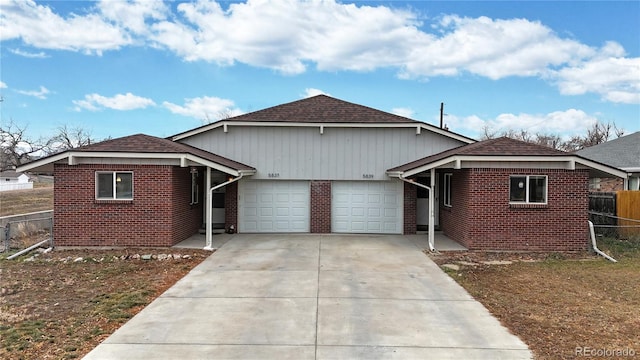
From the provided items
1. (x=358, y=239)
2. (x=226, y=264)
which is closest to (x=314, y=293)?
(x=226, y=264)

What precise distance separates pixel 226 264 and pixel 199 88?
25.3m

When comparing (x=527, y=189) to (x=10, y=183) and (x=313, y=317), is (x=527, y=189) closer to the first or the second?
(x=313, y=317)

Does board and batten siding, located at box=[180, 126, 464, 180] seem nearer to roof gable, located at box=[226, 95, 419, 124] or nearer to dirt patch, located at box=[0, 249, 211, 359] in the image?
roof gable, located at box=[226, 95, 419, 124]

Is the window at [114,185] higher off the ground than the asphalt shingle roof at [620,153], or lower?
lower

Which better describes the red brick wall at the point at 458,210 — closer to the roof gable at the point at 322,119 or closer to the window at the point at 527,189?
the window at the point at 527,189

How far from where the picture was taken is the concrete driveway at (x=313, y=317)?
523 cm

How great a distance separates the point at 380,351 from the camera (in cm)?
521

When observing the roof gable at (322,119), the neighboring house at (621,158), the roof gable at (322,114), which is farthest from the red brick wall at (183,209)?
the neighboring house at (621,158)

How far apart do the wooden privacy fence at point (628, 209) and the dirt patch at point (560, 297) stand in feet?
7.90

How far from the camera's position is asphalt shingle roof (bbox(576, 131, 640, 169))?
18.4 m

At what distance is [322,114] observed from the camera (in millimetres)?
16234

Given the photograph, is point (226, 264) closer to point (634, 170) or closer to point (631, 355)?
point (631, 355)

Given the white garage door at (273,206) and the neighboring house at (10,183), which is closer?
the white garage door at (273,206)
